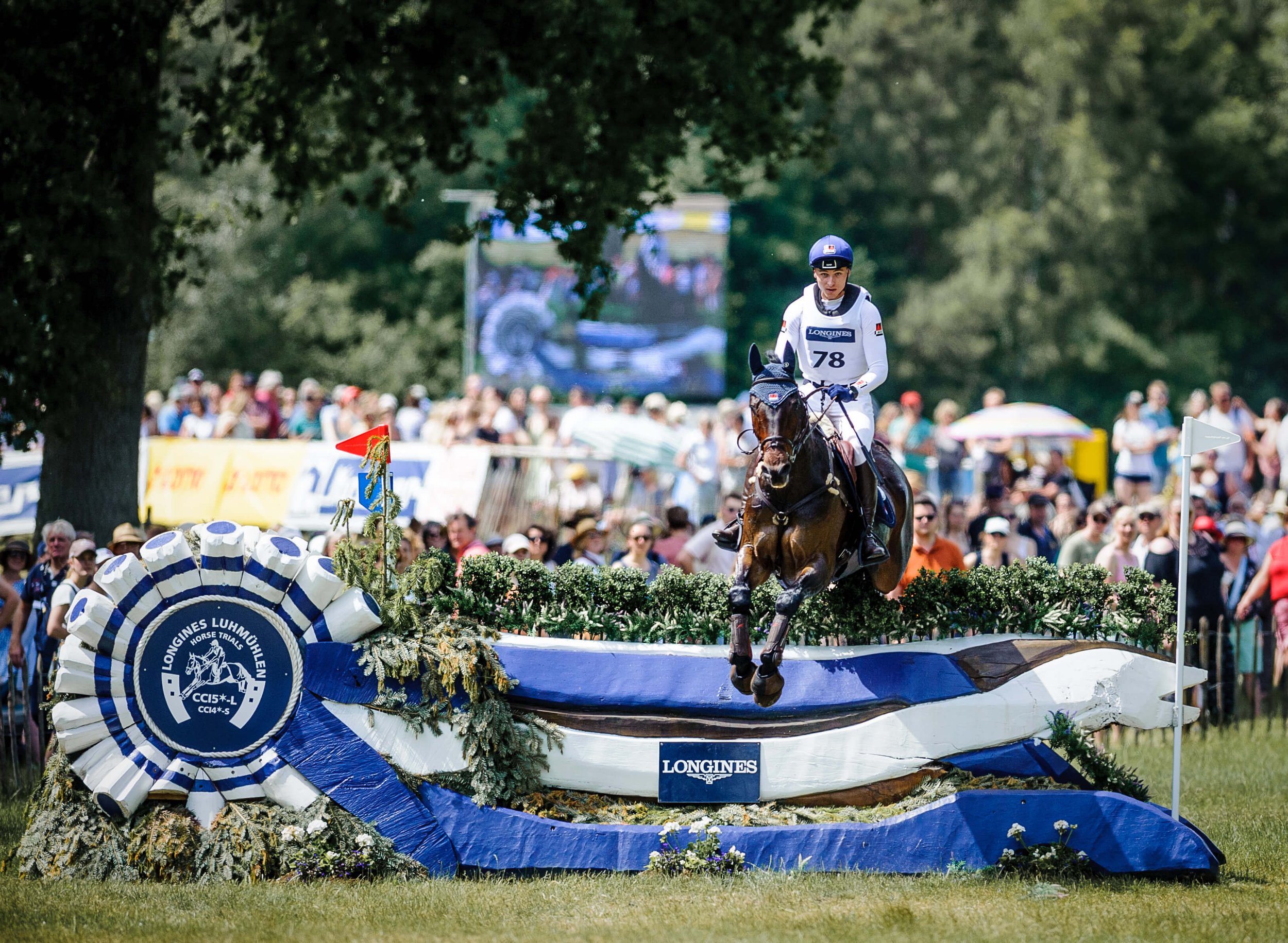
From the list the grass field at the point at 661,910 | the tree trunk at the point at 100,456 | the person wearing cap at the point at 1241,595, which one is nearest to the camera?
the grass field at the point at 661,910

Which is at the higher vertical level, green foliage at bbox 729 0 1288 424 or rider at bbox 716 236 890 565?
green foliage at bbox 729 0 1288 424

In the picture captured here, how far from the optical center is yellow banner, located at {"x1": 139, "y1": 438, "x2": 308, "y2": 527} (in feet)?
59.3

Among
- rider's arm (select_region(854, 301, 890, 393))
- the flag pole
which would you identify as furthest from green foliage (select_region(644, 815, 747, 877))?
rider's arm (select_region(854, 301, 890, 393))

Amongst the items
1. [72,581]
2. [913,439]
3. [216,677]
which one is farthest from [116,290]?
[913,439]

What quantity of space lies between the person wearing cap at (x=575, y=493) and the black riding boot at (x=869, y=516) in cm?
826

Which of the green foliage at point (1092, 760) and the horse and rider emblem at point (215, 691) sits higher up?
the horse and rider emblem at point (215, 691)

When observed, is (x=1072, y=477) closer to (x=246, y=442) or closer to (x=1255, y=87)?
(x=246, y=442)

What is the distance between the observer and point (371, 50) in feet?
45.8

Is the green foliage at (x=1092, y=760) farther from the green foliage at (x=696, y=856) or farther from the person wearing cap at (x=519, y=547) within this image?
the person wearing cap at (x=519, y=547)

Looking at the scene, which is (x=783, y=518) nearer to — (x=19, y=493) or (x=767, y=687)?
(x=767, y=687)

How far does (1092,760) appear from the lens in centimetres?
938

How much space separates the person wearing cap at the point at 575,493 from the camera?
17844 mm

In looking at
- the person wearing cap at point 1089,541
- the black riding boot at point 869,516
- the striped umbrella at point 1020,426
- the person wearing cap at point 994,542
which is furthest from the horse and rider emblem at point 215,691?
the striped umbrella at point 1020,426

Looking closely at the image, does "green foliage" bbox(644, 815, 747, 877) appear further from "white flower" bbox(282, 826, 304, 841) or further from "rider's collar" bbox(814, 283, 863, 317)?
"rider's collar" bbox(814, 283, 863, 317)
